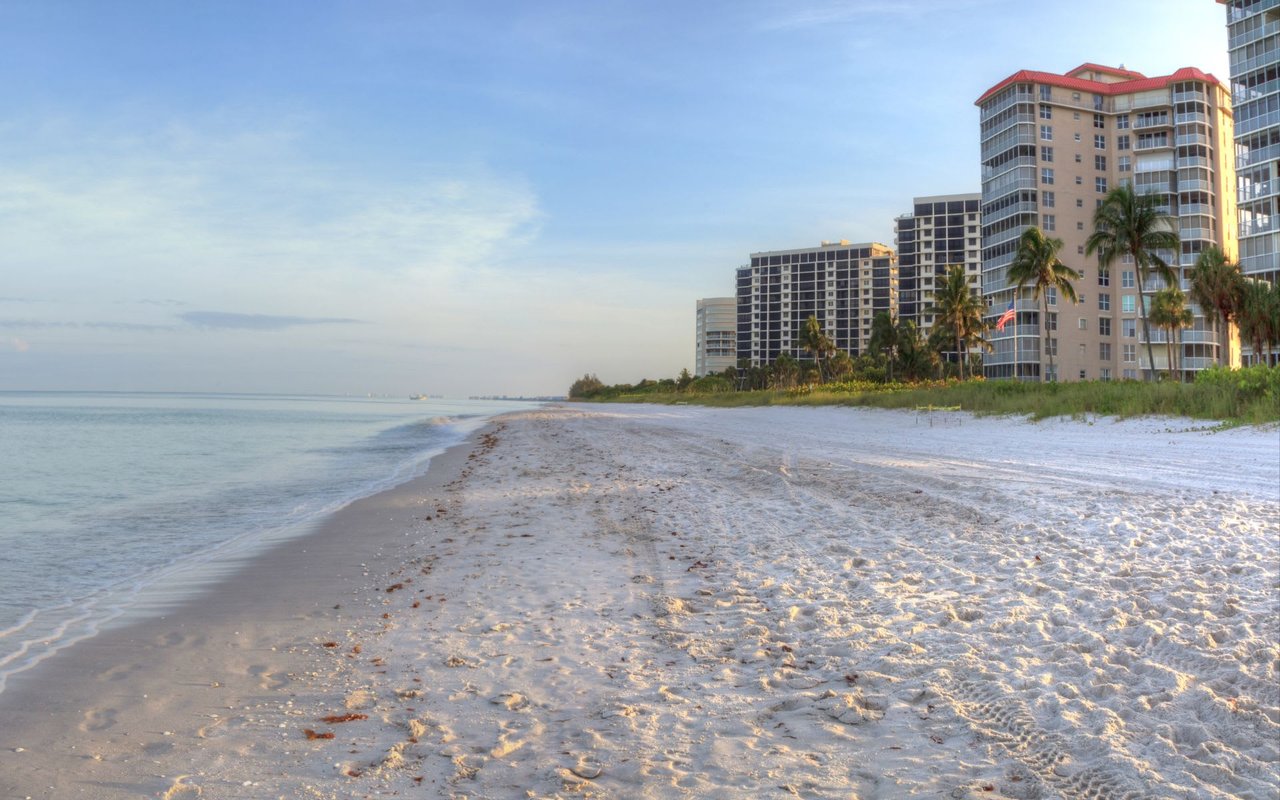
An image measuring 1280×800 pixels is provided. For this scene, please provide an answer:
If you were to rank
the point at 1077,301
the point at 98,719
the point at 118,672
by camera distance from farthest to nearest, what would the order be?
the point at 1077,301
the point at 118,672
the point at 98,719

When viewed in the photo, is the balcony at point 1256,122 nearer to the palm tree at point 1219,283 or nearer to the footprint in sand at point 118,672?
the palm tree at point 1219,283

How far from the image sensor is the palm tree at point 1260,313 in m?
49.7

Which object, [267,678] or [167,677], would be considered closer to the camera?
[267,678]

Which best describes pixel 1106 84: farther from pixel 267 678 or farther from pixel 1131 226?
pixel 267 678

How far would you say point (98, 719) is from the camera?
4.19m

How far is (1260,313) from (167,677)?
205 feet

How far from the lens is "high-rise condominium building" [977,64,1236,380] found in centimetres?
8119

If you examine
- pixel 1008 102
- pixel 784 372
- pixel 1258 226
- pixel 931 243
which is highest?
pixel 1008 102

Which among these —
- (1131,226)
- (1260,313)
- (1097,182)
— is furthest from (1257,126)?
(1131,226)

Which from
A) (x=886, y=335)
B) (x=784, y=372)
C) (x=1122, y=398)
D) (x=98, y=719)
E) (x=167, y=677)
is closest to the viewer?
(x=98, y=719)

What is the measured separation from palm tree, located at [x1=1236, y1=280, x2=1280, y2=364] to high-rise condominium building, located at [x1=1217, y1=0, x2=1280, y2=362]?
11.3 metres

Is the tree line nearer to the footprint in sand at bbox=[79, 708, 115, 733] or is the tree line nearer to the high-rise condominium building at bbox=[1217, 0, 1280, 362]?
the high-rise condominium building at bbox=[1217, 0, 1280, 362]

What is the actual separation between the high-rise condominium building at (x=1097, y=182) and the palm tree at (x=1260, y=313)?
84.0ft

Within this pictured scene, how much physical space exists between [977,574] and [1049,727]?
2.96 m
